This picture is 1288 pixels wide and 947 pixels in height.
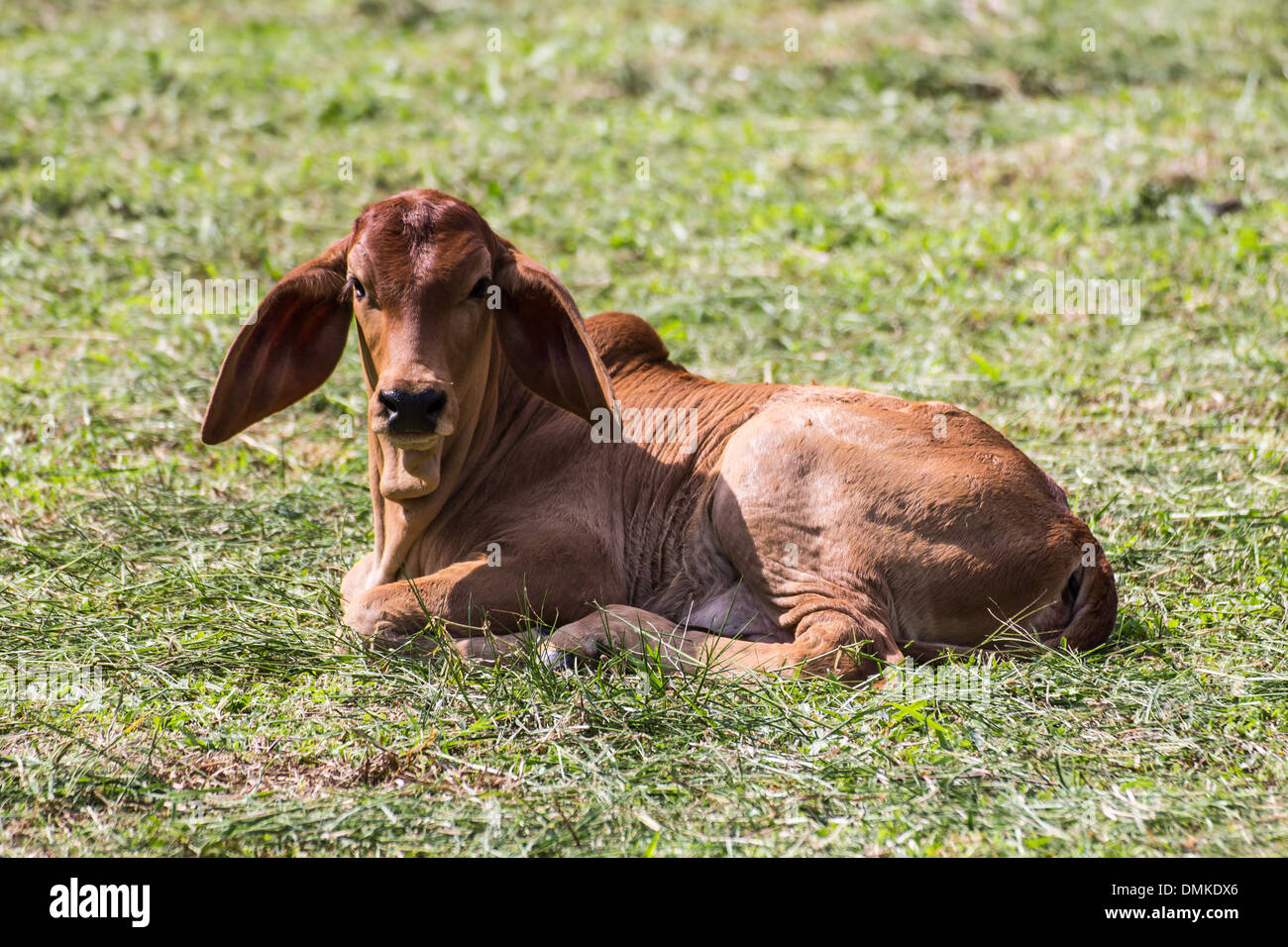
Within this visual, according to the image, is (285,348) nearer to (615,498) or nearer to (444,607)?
(444,607)

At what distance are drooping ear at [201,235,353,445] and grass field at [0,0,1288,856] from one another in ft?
2.48

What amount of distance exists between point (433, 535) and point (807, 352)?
3643mm

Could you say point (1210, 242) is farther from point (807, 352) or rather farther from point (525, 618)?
point (525, 618)

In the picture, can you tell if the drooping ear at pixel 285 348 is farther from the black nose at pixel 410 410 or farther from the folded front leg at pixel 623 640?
the folded front leg at pixel 623 640

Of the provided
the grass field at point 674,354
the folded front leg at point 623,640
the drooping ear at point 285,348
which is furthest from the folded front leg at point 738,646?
the drooping ear at point 285,348

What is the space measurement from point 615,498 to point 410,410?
118 centimetres

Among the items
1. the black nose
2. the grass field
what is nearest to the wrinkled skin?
the black nose

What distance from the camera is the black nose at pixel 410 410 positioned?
16.7 ft

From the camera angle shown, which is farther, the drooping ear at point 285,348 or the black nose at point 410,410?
the drooping ear at point 285,348

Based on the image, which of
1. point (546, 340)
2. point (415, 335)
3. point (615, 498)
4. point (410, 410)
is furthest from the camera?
point (615, 498)

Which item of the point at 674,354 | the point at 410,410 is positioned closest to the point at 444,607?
the point at 410,410

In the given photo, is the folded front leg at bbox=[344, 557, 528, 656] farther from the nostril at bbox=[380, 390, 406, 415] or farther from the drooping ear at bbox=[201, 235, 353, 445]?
the drooping ear at bbox=[201, 235, 353, 445]

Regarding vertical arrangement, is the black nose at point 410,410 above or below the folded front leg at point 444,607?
above

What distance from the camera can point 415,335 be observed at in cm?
528
